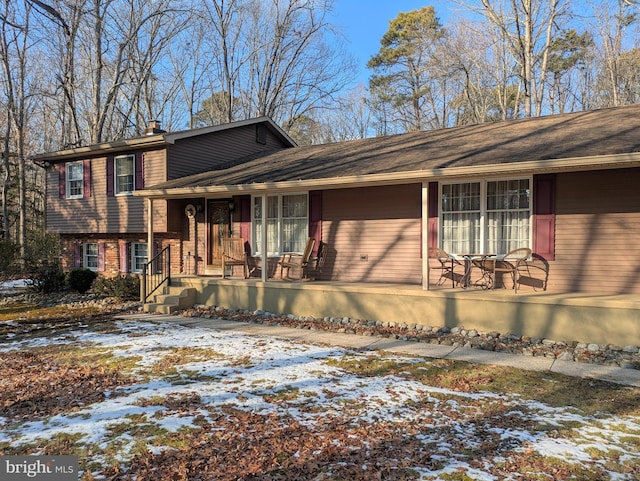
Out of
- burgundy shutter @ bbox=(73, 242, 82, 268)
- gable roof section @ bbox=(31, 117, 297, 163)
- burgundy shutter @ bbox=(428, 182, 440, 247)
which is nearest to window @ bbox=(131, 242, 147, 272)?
burgundy shutter @ bbox=(73, 242, 82, 268)

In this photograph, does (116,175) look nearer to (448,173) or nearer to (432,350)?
(448,173)

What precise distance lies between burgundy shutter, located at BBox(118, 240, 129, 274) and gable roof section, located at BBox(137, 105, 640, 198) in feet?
9.40

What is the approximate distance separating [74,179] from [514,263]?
12.8 meters

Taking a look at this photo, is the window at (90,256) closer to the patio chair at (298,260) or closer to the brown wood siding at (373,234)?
the patio chair at (298,260)

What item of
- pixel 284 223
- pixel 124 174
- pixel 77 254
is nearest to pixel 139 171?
pixel 124 174

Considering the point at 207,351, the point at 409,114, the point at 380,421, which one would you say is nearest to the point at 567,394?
the point at 380,421

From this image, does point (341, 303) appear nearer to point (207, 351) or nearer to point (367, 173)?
point (367, 173)

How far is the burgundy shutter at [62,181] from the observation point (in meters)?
14.4

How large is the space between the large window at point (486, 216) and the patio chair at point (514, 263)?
0.76ft

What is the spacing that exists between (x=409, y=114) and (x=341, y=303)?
19.2m

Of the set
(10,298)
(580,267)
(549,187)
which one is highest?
(549,187)

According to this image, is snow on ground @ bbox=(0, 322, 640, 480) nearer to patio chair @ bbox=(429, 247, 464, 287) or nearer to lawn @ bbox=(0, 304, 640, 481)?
lawn @ bbox=(0, 304, 640, 481)

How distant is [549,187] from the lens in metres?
7.86

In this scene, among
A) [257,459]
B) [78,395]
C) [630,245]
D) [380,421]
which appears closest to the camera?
[257,459]
